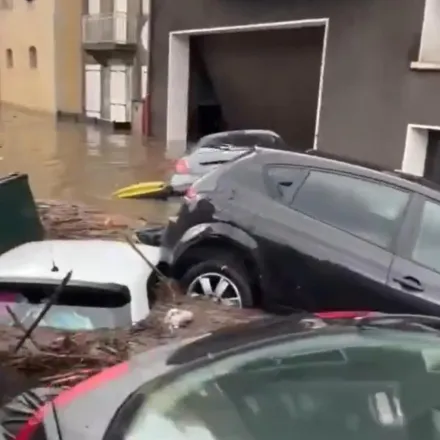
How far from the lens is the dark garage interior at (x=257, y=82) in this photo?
55.1 ft

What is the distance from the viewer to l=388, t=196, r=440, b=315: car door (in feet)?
15.5

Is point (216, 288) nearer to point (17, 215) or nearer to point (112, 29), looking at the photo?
point (17, 215)

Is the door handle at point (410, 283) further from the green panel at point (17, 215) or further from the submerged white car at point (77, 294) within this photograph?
the green panel at point (17, 215)

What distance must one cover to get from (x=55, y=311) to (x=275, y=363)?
243cm

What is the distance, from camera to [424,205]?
4.97m

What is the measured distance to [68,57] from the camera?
93.4 ft

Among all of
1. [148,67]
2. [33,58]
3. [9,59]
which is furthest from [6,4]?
[148,67]

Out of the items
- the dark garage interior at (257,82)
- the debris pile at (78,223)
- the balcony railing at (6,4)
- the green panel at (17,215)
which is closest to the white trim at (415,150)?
the dark garage interior at (257,82)

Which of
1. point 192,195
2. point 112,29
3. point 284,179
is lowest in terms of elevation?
point 192,195

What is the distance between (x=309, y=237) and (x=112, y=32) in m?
20.3

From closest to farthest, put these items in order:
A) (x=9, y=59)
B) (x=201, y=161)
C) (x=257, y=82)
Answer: (x=201, y=161)
(x=257, y=82)
(x=9, y=59)

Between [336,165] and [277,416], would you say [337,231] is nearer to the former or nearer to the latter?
[336,165]

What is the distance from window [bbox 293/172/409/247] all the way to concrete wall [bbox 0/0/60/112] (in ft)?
82.0

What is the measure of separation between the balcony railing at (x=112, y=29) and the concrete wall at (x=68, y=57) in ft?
7.42
